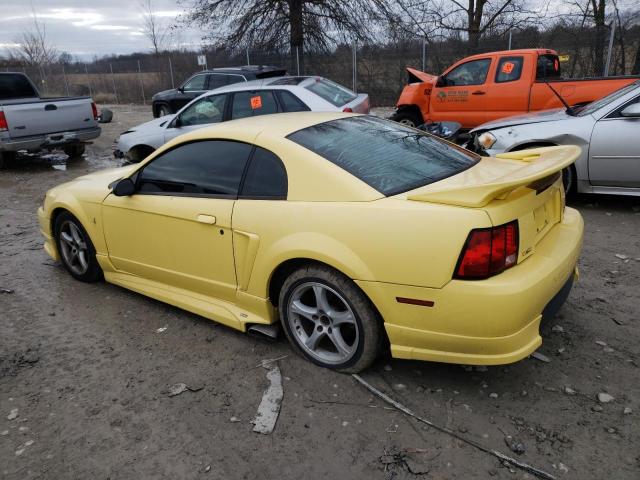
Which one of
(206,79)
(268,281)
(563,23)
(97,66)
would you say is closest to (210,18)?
(206,79)

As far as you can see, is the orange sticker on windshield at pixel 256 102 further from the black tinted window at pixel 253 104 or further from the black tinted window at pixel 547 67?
the black tinted window at pixel 547 67

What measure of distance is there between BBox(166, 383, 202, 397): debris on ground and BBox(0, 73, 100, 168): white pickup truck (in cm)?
826

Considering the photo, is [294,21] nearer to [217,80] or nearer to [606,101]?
[217,80]

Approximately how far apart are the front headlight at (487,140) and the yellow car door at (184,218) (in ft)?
12.6

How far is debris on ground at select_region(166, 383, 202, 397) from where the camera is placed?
3031 mm

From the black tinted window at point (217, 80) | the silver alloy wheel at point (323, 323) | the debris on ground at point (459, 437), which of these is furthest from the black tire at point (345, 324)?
the black tinted window at point (217, 80)

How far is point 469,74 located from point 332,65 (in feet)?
30.8

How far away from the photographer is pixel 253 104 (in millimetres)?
7777

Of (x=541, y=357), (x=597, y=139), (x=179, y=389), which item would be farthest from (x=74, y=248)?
(x=597, y=139)

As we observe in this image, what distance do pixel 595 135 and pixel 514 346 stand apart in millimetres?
4086

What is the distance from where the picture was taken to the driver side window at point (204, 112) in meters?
8.12

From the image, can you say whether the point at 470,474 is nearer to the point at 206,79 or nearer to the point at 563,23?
the point at 206,79

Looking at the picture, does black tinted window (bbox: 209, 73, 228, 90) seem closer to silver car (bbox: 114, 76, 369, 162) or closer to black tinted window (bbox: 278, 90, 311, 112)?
silver car (bbox: 114, 76, 369, 162)

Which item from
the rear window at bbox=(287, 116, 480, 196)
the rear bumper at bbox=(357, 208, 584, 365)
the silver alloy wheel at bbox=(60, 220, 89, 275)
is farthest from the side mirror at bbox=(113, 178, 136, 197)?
the rear bumper at bbox=(357, 208, 584, 365)
